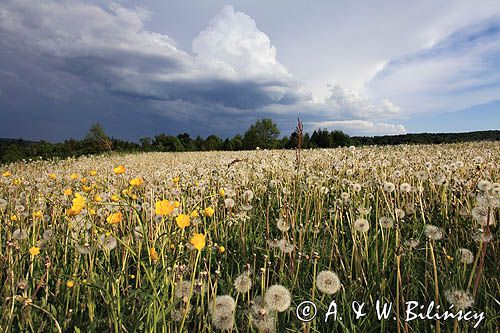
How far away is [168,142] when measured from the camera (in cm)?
6381

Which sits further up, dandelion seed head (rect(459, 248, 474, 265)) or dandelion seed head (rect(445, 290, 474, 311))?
dandelion seed head (rect(459, 248, 474, 265))

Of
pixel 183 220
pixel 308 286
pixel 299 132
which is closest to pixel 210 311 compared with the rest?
pixel 183 220

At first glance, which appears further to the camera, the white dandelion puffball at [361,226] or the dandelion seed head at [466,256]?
the white dandelion puffball at [361,226]

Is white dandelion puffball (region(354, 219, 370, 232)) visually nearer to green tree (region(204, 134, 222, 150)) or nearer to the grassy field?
the grassy field

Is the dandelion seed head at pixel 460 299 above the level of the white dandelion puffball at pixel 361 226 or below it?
below

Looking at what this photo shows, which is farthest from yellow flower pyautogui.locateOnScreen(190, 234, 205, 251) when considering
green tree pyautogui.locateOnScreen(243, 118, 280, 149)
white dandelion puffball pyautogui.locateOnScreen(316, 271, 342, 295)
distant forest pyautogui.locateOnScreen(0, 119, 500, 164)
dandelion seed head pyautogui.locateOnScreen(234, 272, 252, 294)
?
green tree pyautogui.locateOnScreen(243, 118, 280, 149)

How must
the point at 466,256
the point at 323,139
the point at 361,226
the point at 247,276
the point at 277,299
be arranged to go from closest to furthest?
the point at 277,299 < the point at 247,276 < the point at 466,256 < the point at 361,226 < the point at 323,139

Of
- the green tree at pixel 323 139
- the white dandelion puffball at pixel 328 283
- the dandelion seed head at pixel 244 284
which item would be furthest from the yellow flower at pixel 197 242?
the green tree at pixel 323 139

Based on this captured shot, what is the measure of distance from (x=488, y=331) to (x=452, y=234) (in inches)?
51.6

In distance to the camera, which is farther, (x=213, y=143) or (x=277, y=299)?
(x=213, y=143)

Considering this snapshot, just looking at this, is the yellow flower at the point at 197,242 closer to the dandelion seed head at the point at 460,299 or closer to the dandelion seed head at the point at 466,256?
the dandelion seed head at the point at 460,299

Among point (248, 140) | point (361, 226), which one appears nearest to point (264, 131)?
point (248, 140)

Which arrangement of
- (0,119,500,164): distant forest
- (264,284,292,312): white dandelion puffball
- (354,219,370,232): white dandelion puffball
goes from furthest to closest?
1. (0,119,500,164): distant forest
2. (354,219,370,232): white dandelion puffball
3. (264,284,292,312): white dandelion puffball

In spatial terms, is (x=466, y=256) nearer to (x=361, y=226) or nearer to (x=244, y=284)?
(x=361, y=226)
